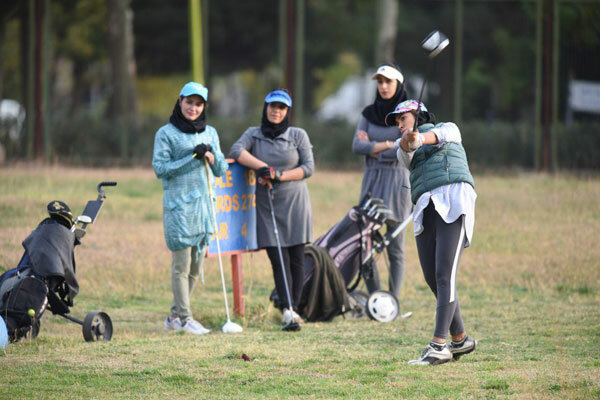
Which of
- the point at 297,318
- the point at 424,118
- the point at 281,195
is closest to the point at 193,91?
the point at 281,195

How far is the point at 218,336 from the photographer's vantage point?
27.2ft

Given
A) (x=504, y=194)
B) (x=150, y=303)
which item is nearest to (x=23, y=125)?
(x=504, y=194)

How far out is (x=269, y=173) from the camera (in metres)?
8.73

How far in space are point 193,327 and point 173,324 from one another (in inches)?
9.1

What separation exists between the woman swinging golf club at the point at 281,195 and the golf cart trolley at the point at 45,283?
4.93 feet

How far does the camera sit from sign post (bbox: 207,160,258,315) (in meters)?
9.08

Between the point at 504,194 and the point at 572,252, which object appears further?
the point at 504,194

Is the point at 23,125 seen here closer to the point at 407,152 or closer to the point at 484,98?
the point at 407,152

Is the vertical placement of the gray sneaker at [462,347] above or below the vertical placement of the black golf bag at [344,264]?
below

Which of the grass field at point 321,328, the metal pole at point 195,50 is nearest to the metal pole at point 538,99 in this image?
the grass field at point 321,328

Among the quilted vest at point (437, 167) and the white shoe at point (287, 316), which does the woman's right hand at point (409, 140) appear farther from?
the white shoe at point (287, 316)

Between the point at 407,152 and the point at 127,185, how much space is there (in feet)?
36.8

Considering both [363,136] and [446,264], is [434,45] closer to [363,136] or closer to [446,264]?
[446,264]

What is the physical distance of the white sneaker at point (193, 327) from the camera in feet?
27.9
